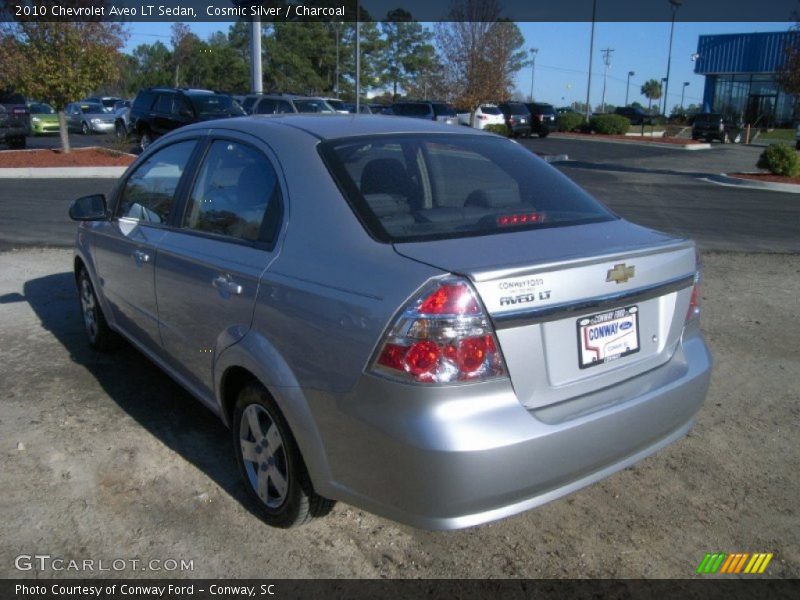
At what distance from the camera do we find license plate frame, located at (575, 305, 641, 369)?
2.63 metres

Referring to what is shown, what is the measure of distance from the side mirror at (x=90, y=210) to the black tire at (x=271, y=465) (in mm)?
2047

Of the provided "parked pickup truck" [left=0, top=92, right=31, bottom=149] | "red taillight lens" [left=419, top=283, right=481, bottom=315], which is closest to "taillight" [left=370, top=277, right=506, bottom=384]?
"red taillight lens" [left=419, top=283, right=481, bottom=315]

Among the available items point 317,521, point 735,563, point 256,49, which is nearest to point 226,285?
point 317,521

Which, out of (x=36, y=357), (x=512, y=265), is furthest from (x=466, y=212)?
(x=36, y=357)

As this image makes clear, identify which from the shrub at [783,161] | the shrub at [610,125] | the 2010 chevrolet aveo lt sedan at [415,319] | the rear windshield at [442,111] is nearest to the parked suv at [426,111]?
the rear windshield at [442,111]

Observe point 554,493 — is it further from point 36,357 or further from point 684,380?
point 36,357

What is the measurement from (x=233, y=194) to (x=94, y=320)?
2.36 m

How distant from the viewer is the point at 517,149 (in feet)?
12.6

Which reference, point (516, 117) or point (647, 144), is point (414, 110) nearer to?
point (516, 117)

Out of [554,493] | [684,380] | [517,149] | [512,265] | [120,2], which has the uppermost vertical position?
[120,2]

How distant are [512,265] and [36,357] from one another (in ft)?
13.3

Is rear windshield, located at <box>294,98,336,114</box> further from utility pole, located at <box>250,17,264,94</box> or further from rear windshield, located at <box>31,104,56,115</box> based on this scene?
rear windshield, located at <box>31,104,56,115</box>

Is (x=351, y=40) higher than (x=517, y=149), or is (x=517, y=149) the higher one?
(x=351, y=40)
